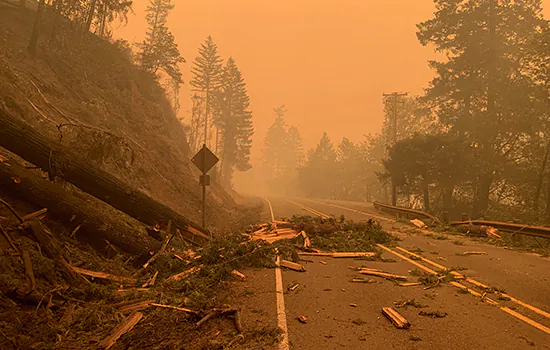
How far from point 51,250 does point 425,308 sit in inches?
272

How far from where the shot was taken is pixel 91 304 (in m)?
5.43

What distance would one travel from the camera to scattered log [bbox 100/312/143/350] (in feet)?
14.8

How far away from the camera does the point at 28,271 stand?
5270 mm

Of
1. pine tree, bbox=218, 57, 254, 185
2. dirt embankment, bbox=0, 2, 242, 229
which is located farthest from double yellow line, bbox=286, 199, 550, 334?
pine tree, bbox=218, 57, 254, 185

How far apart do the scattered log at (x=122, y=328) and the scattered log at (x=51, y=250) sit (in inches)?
63.5

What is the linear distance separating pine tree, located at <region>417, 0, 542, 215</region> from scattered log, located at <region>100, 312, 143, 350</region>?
25.6 metres

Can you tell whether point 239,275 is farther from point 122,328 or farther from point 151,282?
point 122,328

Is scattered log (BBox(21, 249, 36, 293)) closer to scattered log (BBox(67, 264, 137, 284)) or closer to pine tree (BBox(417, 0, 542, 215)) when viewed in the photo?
scattered log (BBox(67, 264, 137, 284))

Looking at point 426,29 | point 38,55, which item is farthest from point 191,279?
point 426,29

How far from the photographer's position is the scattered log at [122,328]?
451cm

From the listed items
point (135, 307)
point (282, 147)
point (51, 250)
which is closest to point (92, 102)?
point (51, 250)

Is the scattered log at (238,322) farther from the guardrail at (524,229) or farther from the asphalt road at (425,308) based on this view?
the guardrail at (524,229)

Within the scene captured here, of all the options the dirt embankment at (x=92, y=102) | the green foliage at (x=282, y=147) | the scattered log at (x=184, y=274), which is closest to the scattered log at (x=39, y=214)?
the dirt embankment at (x=92, y=102)

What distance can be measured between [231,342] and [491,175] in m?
26.0
